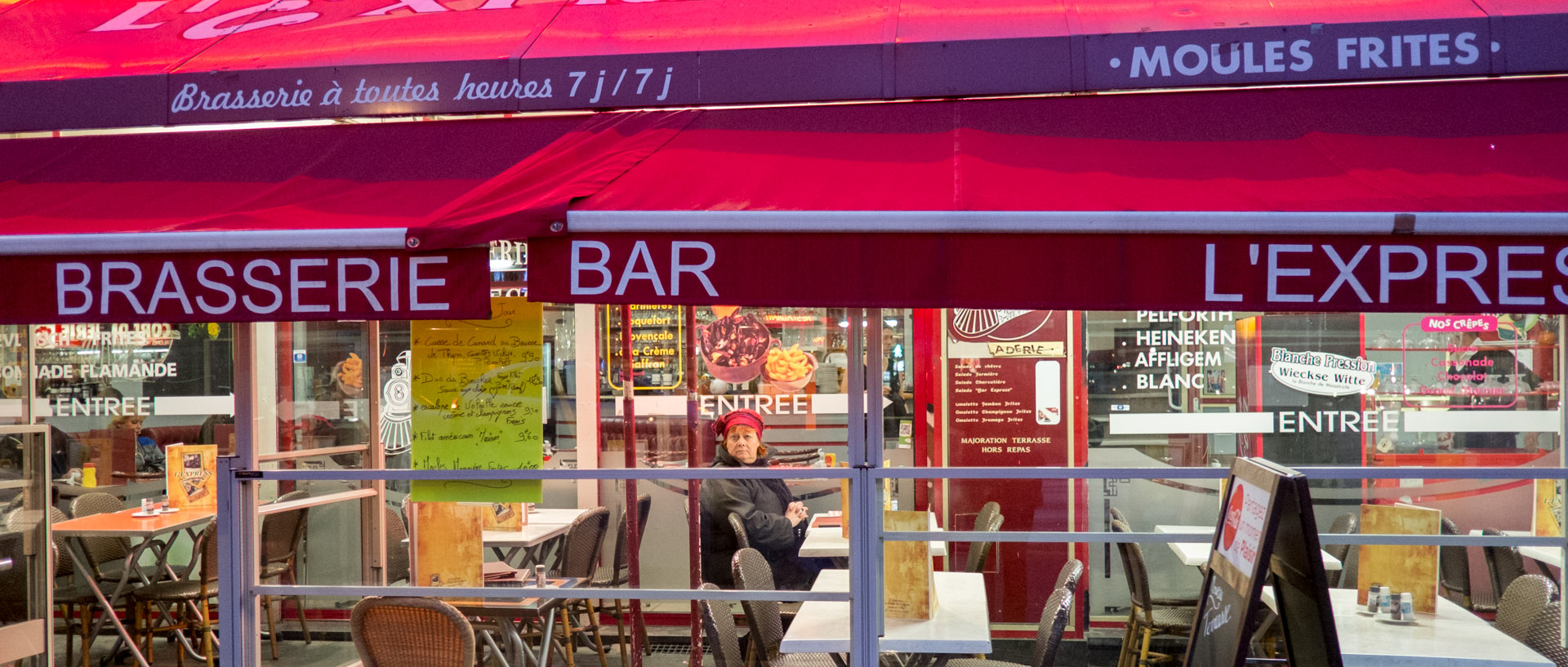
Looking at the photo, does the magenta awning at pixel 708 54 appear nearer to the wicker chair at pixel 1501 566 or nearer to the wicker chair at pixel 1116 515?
the wicker chair at pixel 1501 566

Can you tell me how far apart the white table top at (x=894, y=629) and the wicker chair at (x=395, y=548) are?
1.63 m

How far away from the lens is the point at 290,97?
447 centimetres

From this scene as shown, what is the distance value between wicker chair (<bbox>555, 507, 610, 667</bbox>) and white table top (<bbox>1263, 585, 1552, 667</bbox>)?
3.02 metres

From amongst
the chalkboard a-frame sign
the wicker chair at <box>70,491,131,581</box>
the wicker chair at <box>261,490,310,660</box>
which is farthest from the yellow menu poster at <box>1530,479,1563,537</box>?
the wicker chair at <box>70,491,131,581</box>

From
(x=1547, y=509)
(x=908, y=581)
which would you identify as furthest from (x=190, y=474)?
(x=1547, y=509)

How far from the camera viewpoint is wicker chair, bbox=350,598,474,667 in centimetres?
429

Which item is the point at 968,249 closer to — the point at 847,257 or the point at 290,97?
the point at 847,257

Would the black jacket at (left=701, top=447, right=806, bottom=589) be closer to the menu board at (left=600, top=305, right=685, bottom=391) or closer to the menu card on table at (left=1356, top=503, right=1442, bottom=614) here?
the menu board at (left=600, top=305, right=685, bottom=391)

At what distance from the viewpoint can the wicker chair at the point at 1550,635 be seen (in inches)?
174

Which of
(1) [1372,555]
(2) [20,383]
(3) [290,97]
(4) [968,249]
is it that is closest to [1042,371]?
(1) [1372,555]

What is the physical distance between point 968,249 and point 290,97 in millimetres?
2847

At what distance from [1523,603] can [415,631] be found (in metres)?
4.52

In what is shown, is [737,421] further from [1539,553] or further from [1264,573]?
[1539,553]

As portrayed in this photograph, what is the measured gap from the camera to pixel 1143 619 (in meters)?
6.27
